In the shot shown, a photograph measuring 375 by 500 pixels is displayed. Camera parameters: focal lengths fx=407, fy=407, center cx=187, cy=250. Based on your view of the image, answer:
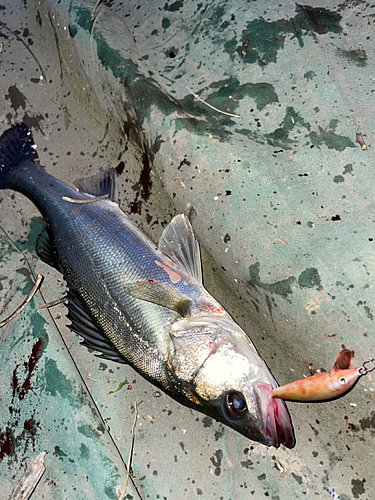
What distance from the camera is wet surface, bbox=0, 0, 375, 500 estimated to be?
8.75ft

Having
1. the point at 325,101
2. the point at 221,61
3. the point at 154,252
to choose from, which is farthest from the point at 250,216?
the point at 221,61

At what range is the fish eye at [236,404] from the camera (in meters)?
2.32

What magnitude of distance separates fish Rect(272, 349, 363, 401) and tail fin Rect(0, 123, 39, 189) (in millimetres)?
2608

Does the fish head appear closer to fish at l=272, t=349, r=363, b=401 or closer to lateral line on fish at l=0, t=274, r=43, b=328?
fish at l=272, t=349, r=363, b=401

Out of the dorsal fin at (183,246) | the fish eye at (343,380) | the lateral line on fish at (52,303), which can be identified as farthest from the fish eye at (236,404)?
the lateral line on fish at (52,303)

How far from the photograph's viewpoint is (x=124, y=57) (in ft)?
10.8

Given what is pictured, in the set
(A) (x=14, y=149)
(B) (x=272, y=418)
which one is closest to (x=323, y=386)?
(B) (x=272, y=418)

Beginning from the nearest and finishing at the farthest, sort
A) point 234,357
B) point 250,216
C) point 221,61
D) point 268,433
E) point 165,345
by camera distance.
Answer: point 268,433, point 234,357, point 165,345, point 250,216, point 221,61

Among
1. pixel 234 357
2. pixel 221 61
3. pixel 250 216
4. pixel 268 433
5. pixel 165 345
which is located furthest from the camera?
pixel 221 61

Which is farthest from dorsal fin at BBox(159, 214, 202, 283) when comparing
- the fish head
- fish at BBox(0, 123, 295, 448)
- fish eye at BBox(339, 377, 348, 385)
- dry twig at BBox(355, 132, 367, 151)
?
dry twig at BBox(355, 132, 367, 151)

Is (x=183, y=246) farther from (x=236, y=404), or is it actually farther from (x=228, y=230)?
(x=236, y=404)

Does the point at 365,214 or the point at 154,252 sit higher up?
the point at 154,252

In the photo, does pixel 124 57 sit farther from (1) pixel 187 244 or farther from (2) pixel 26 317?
(2) pixel 26 317

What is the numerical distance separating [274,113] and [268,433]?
213 centimetres
